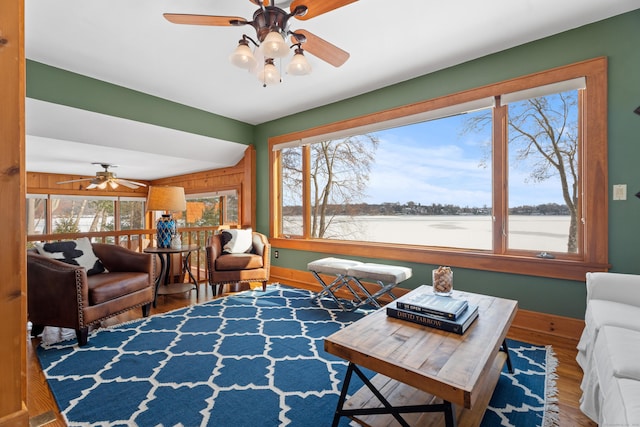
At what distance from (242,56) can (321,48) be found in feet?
1.79

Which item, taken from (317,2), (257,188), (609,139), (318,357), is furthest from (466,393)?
(257,188)

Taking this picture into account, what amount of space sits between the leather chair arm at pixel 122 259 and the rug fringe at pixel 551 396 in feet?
10.6

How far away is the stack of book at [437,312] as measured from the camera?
1.51m

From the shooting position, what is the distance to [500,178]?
2785 millimetres

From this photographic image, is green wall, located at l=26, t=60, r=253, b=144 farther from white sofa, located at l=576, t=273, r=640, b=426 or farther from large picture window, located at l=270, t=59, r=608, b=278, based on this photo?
white sofa, located at l=576, t=273, r=640, b=426

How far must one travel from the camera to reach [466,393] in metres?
1.02

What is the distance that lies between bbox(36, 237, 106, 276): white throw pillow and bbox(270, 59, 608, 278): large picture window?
2.34m

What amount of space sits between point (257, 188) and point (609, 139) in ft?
13.7

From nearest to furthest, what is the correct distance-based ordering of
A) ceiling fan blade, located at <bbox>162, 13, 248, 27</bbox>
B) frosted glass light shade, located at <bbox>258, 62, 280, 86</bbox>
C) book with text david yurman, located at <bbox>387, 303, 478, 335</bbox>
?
1. book with text david yurman, located at <bbox>387, 303, 478, 335</bbox>
2. ceiling fan blade, located at <bbox>162, 13, 248, 27</bbox>
3. frosted glass light shade, located at <bbox>258, 62, 280, 86</bbox>

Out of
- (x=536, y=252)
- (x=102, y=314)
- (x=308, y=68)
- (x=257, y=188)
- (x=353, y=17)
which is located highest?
(x=353, y=17)

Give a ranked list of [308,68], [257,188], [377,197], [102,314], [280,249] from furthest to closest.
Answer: [257,188]
[280,249]
[377,197]
[102,314]
[308,68]

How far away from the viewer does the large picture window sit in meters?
2.40

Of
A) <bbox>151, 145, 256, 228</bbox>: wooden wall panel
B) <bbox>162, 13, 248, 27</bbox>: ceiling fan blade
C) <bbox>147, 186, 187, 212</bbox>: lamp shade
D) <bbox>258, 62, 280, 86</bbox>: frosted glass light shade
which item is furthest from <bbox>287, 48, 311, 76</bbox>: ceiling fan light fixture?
<bbox>151, 145, 256, 228</bbox>: wooden wall panel

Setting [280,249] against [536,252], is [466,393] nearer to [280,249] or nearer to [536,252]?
A: [536,252]
